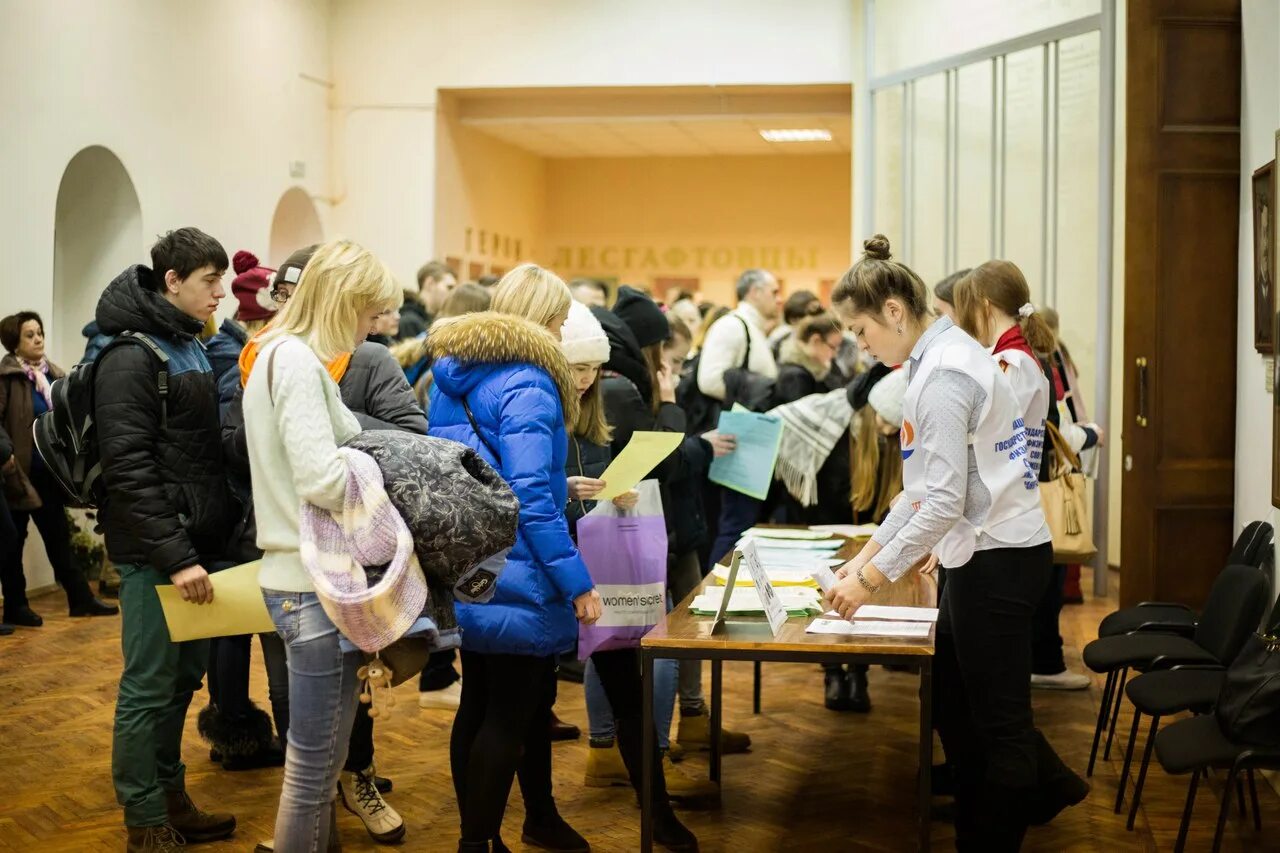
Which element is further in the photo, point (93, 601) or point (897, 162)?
point (897, 162)

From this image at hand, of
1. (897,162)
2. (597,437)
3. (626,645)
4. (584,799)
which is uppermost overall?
(897,162)

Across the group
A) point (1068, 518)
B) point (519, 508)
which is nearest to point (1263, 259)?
point (1068, 518)

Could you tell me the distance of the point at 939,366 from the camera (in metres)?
2.97

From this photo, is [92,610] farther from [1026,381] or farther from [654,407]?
[1026,381]

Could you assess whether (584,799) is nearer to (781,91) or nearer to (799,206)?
(781,91)

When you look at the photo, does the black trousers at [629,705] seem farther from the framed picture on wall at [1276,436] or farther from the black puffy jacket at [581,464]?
the framed picture on wall at [1276,436]

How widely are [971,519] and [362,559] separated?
1.31 m

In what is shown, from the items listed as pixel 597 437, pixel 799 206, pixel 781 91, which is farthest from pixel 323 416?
pixel 799 206

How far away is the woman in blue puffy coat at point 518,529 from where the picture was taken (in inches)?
121

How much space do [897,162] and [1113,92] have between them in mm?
2144

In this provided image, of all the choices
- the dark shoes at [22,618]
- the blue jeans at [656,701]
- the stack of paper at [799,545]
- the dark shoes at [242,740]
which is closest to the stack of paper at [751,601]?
the blue jeans at [656,701]

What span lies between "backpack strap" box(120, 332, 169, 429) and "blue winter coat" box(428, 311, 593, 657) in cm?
75

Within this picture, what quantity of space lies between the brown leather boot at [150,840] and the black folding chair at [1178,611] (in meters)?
3.01

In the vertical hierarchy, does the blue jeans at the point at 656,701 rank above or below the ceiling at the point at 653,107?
→ below
